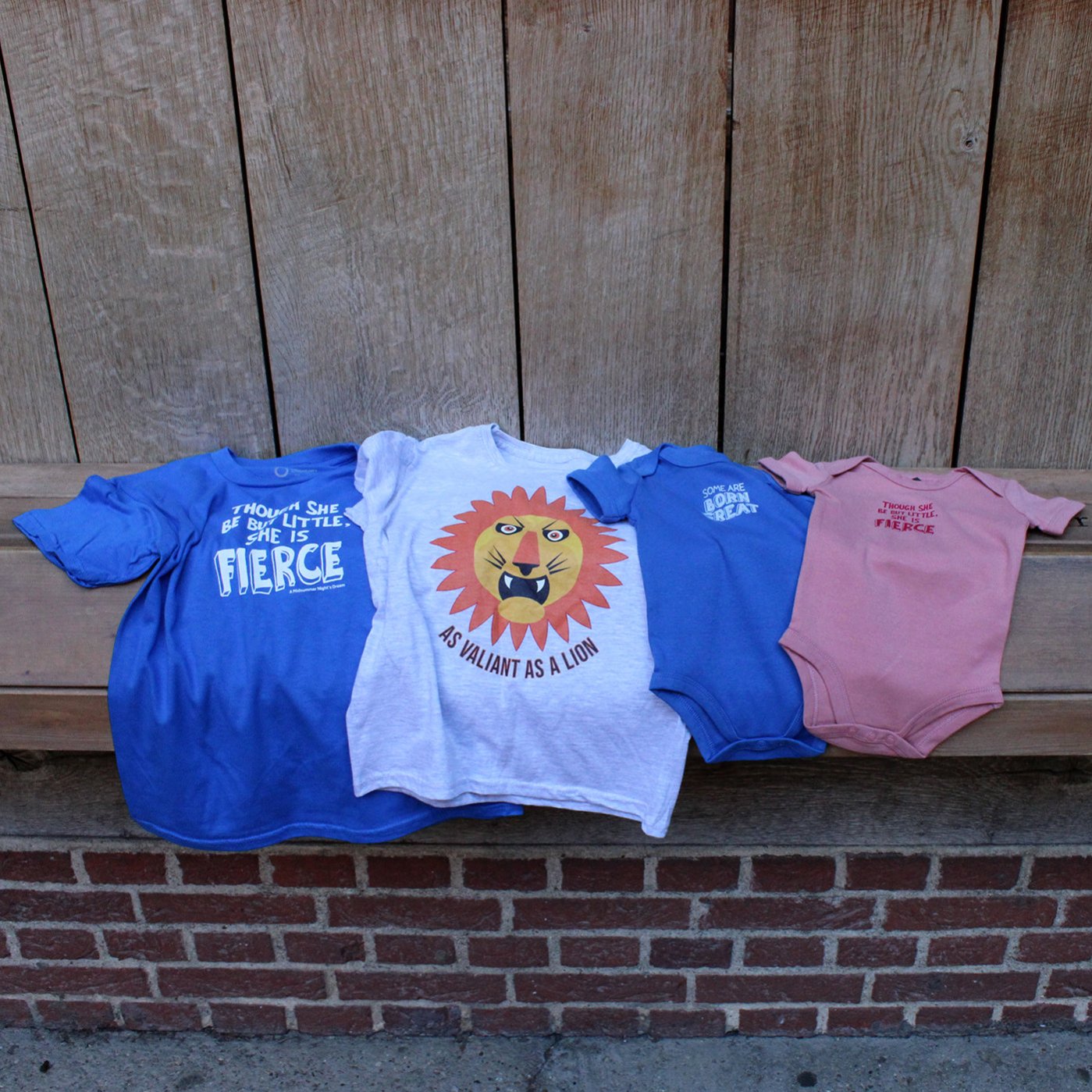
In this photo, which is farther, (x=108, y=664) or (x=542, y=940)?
(x=542, y=940)

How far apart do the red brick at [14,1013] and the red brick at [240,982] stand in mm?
278

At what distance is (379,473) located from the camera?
1544mm

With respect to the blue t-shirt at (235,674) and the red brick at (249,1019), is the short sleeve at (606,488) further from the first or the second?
the red brick at (249,1019)

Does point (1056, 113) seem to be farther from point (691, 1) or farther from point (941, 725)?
point (941, 725)

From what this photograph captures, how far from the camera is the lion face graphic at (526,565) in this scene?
1.34m

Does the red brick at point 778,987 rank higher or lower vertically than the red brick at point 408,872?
lower

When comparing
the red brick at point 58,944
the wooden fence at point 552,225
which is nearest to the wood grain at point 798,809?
the red brick at point 58,944

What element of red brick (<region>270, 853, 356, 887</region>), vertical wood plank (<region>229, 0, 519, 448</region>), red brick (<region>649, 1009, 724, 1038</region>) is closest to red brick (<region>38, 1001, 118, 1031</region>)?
red brick (<region>270, 853, 356, 887</region>)

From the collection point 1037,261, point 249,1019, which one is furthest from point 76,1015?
point 1037,261

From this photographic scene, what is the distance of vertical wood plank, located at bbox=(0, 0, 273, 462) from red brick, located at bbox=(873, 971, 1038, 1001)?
1568mm

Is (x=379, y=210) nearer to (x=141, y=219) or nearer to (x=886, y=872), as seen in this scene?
(x=141, y=219)

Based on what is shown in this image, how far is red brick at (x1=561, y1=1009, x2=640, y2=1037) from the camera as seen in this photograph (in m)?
1.75

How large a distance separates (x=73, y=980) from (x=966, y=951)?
5.57ft

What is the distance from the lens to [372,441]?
5.16 feet
